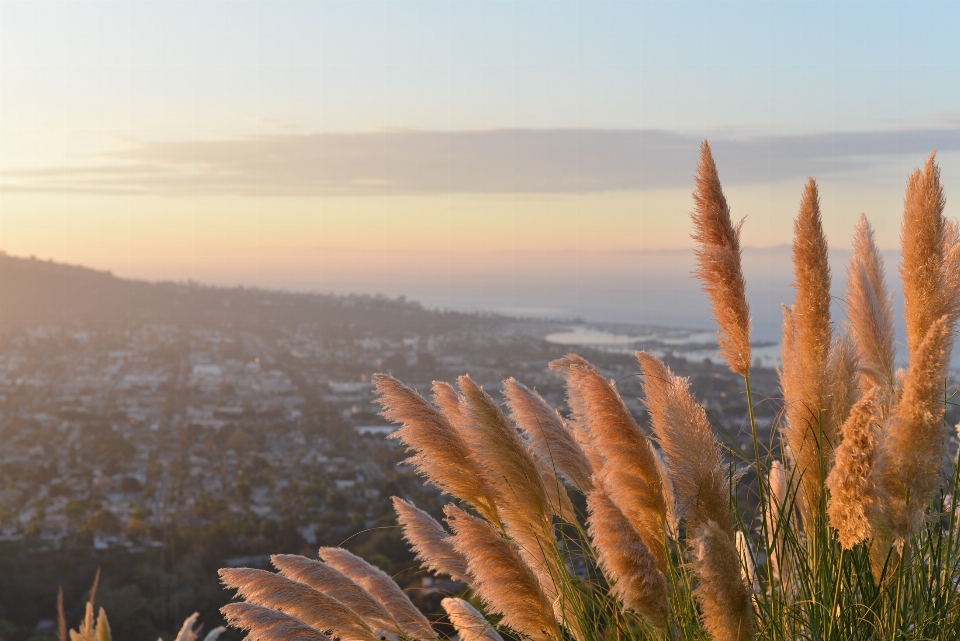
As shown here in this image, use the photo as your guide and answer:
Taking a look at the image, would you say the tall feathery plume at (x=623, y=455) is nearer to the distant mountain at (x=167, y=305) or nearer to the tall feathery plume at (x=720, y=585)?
the tall feathery plume at (x=720, y=585)

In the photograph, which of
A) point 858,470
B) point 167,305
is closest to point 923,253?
point 858,470

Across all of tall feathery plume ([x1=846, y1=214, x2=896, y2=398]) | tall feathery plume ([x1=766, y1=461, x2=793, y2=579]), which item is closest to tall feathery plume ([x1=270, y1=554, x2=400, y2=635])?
tall feathery plume ([x1=766, y1=461, x2=793, y2=579])

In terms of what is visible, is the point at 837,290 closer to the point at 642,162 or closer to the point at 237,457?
the point at 642,162

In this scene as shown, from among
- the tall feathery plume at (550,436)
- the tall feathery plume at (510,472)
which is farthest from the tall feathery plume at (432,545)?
the tall feathery plume at (550,436)

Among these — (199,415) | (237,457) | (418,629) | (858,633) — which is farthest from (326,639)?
(199,415)

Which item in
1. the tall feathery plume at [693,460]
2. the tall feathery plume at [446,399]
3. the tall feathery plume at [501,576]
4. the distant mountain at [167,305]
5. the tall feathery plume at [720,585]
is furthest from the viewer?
the distant mountain at [167,305]

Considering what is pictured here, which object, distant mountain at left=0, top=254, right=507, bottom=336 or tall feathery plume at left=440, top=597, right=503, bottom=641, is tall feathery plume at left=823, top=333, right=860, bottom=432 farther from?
distant mountain at left=0, top=254, right=507, bottom=336

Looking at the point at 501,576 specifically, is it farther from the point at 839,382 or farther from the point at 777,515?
the point at 777,515
